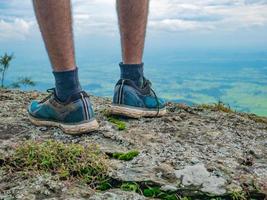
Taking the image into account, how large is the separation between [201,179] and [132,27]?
2.24m

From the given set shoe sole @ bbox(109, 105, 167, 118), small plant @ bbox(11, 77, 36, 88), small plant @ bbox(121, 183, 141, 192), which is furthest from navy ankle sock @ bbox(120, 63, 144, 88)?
small plant @ bbox(11, 77, 36, 88)

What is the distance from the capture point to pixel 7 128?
515 centimetres

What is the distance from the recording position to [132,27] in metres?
5.45

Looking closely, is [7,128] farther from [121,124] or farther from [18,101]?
[18,101]

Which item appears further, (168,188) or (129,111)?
(129,111)

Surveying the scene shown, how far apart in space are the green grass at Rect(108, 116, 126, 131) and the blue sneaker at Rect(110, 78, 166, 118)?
0.08 metres

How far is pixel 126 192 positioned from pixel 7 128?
203 centimetres

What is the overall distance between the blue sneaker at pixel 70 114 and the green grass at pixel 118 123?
1.31 feet

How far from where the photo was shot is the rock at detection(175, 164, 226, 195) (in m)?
3.81

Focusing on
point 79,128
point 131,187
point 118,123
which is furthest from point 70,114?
point 131,187

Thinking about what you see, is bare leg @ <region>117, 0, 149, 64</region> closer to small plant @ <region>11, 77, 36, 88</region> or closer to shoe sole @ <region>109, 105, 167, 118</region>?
shoe sole @ <region>109, 105, 167, 118</region>

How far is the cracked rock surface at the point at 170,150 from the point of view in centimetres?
369

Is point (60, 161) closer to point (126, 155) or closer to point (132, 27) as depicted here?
point (126, 155)

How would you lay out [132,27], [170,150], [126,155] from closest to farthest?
[126,155] → [170,150] → [132,27]
